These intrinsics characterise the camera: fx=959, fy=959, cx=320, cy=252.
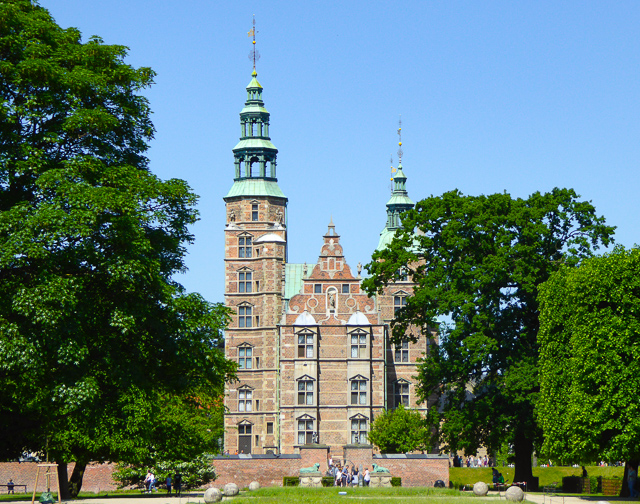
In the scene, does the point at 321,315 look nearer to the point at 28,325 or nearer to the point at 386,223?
the point at 386,223

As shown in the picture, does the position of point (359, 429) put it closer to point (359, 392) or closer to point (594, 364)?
point (359, 392)

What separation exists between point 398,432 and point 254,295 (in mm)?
16612

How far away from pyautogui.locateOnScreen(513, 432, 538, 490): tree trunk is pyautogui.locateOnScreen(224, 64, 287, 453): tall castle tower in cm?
3306

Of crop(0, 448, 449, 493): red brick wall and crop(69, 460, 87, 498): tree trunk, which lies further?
crop(0, 448, 449, 493): red brick wall

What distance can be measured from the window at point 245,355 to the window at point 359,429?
997cm

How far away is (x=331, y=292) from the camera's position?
69.5m

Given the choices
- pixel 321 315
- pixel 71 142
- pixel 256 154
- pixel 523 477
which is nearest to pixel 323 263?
pixel 321 315

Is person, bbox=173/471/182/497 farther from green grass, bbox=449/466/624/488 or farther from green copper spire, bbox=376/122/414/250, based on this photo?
green copper spire, bbox=376/122/414/250

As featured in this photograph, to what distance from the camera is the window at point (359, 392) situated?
2687 inches

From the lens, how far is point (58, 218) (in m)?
24.4

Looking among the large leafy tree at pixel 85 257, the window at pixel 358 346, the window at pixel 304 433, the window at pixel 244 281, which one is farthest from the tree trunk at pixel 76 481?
the window at pixel 244 281

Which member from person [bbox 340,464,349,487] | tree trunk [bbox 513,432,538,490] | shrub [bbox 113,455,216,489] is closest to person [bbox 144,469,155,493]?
shrub [bbox 113,455,216,489]

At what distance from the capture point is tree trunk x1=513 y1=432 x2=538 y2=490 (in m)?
40.2

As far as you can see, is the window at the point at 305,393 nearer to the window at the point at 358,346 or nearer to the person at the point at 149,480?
the window at the point at 358,346
